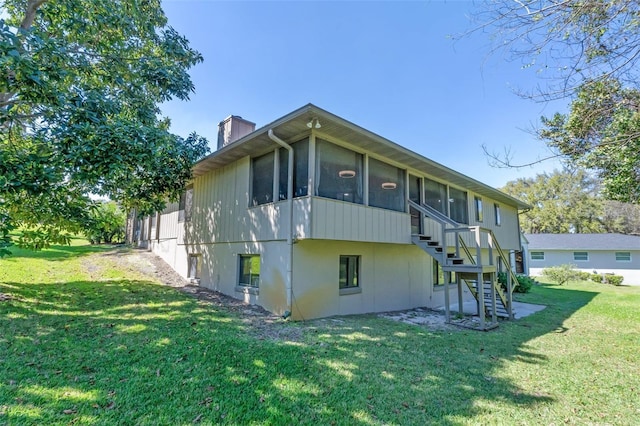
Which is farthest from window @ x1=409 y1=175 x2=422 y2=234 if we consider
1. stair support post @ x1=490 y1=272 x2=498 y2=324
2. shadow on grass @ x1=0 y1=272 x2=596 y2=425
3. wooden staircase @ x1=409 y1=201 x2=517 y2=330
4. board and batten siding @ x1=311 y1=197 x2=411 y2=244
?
shadow on grass @ x1=0 y1=272 x2=596 y2=425

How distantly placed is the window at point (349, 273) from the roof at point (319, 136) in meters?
2.86

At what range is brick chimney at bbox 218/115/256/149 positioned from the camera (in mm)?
9984

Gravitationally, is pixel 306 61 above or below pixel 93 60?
above

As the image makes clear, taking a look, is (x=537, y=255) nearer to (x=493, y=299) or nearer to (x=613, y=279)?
(x=613, y=279)

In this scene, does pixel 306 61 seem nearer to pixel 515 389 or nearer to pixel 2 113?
pixel 2 113

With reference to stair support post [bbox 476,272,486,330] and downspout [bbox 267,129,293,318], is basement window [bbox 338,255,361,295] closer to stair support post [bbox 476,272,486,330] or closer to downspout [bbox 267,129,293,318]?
downspout [bbox 267,129,293,318]

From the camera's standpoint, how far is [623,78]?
4500 millimetres

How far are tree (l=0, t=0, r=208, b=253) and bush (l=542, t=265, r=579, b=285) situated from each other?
79.6 feet

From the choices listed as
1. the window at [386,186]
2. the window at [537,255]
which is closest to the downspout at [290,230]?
the window at [386,186]

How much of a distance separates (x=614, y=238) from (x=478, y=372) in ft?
101

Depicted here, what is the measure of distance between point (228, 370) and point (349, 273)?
15.0 feet

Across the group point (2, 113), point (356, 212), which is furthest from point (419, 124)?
point (2, 113)

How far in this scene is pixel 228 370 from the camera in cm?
407

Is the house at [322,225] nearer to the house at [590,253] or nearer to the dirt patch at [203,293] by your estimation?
the dirt patch at [203,293]
